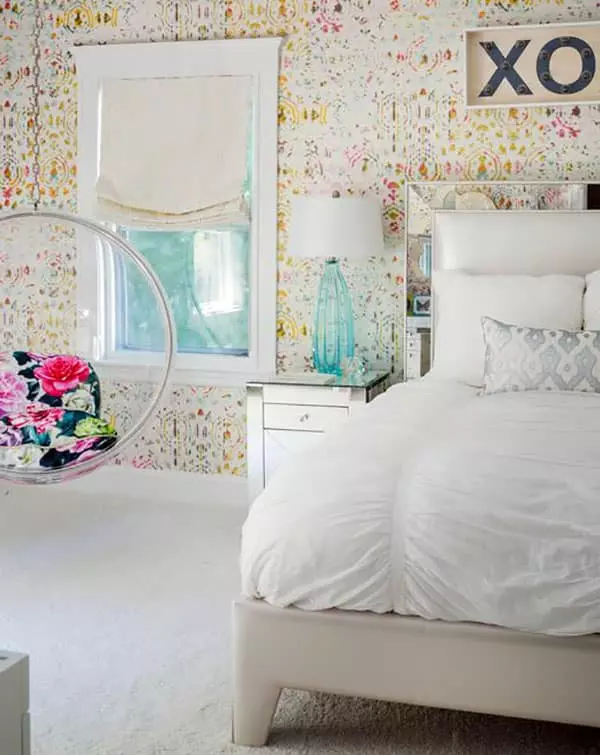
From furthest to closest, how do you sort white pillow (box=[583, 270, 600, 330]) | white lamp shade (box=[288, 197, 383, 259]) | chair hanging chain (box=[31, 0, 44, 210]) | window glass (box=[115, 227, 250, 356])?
chair hanging chain (box=[31, 0, 44, 210]), window glass (box=[115, 227, 250, 356]), white lamp shade (box=[288, 197, 383, 259]), white pillow (box=[583, 270, 600, 330])

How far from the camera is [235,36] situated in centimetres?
496

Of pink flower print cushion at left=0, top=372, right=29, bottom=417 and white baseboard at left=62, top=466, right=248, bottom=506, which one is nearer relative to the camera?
pink flower print cushion at left=0, top=372, right=29, bottom=417

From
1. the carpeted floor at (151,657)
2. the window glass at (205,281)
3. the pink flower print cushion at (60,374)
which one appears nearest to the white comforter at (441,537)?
the carpeted floor at (151,657)

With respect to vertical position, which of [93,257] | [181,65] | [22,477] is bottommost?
[22,477]

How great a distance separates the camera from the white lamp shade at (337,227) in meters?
4.51

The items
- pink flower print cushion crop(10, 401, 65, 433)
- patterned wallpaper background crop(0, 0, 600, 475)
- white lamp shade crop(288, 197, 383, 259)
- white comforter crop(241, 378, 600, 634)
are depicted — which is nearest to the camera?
white comforter crop(241, 378, 600, 634)

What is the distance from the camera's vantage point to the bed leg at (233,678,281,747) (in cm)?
252

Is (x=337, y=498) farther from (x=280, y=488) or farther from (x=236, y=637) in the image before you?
(x=236, y=637)


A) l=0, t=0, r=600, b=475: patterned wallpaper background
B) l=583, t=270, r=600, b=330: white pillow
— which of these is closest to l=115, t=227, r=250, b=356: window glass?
l=0, t=0, r=600, b=475: patterned wallpaper background

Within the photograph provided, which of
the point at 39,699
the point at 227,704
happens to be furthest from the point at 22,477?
the point at 227,704

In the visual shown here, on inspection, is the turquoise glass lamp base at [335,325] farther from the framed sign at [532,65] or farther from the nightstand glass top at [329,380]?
the framed sign at [532,65]

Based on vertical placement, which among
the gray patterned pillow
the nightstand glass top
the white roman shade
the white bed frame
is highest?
the white roman shade

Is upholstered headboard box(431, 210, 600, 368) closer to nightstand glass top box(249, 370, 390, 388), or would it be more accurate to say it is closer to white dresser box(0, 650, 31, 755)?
nightstand glass top box(249, 370, 390, 388)

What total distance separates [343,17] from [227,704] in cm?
315
